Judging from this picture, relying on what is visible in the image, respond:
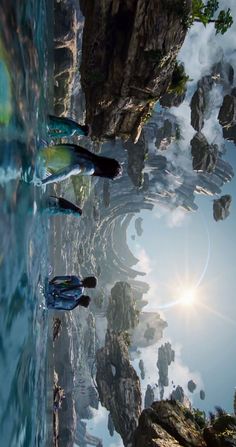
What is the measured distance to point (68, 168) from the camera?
6.91 meters

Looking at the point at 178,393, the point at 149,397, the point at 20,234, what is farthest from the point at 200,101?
the point at 149,397

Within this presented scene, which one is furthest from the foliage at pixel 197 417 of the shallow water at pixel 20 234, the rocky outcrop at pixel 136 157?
the rocky outcrop at pixel 136 157

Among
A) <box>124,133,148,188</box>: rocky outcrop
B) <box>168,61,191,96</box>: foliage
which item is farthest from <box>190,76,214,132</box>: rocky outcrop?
<box>168,61,191,96</box>: foliage

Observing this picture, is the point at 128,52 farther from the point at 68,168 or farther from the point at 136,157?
the point at 136,157

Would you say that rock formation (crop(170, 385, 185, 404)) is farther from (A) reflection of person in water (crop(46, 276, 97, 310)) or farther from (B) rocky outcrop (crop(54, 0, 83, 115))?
(A) reflection of person in water (crop(46, 276, 97, 310))

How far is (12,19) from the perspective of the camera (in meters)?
5.94

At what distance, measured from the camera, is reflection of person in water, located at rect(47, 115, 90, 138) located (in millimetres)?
8758

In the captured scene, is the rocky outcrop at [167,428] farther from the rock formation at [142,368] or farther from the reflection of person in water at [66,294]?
the rock formation at [142,368]

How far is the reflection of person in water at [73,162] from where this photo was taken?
6.92 m

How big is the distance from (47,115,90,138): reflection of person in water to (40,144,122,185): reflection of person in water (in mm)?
1653

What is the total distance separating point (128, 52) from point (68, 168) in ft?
33.6

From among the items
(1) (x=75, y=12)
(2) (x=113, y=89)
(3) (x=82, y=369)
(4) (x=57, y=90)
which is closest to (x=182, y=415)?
(2) (x=113, y=89)

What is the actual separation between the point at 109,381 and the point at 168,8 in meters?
28.6

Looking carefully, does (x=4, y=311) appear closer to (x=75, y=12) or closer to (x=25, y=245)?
(x=25, y=245)
